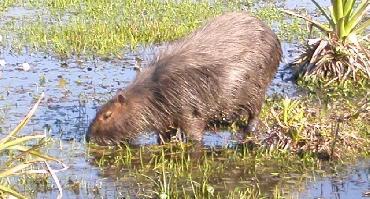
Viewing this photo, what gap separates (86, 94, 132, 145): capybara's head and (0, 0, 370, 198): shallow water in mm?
200

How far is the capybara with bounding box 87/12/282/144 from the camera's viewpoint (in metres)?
8.19

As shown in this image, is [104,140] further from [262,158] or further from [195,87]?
[262,158]

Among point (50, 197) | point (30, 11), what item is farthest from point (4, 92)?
point (30, 11)

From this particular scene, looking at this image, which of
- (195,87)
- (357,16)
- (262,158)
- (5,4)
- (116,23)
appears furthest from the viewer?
(5,4)

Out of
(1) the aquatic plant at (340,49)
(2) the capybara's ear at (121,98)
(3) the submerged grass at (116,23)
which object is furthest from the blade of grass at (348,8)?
(2) the capybara's ear at (121,98)

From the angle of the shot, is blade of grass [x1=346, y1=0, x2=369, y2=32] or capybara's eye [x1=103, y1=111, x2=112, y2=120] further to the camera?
blade of grass [x1=346, y1=0, x2=369, y2=32]

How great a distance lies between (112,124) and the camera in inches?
321

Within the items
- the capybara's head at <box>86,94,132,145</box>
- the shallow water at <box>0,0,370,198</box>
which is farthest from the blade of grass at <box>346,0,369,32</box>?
the capybara's head at <box>86,94,132,145</box>

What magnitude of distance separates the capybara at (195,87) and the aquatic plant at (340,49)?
7.71 feet

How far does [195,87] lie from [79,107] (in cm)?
188

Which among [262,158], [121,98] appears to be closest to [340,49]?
[262,158]

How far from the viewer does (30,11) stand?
16.0 meters

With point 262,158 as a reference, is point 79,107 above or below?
above

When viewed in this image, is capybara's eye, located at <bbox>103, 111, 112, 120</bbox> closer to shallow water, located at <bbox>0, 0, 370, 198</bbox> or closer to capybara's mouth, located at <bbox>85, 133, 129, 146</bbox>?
capybara's mouth, located at <bbox>85, 133, 129, 146</bbox>
